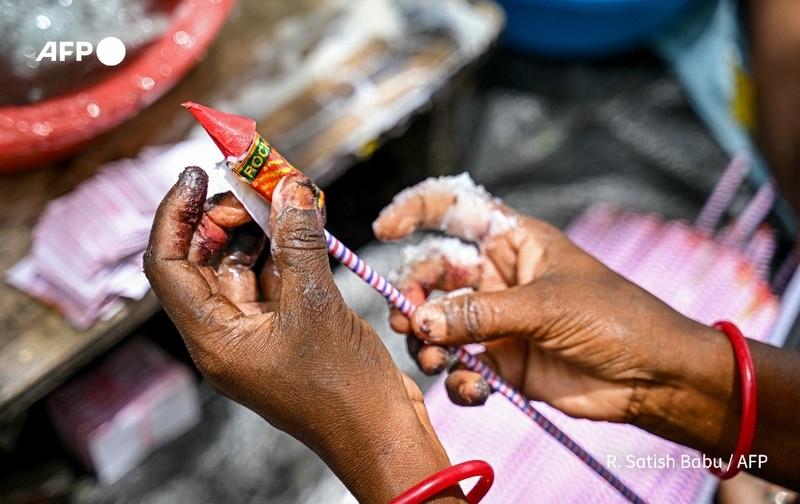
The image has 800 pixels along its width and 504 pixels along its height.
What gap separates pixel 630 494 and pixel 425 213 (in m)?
0.64

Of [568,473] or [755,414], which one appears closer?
[755,414]

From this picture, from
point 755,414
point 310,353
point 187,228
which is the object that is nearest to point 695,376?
point 755,414

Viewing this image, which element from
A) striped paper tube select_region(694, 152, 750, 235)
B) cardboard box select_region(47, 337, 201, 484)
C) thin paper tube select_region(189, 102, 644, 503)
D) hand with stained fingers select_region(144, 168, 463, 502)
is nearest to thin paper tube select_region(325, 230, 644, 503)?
thin paper tube select_region(189, 102, 644, 503)

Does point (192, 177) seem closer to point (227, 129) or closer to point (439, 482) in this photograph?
point (227, 129)

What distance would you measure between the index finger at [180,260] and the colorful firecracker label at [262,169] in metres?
0.07

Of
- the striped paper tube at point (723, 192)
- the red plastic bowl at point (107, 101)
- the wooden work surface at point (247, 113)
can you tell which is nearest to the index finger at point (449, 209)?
the wooden work surface at point (247, 113)

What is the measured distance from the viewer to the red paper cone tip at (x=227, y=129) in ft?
2.98

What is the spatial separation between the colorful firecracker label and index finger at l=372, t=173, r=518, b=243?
0.32 m

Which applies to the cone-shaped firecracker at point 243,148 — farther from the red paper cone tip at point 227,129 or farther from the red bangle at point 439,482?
the red bangle at point 439,482

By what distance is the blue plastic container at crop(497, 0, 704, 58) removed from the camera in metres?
2.56

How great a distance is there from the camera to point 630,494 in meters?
1.26

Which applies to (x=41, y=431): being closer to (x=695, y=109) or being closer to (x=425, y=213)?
(x=425, y=213)

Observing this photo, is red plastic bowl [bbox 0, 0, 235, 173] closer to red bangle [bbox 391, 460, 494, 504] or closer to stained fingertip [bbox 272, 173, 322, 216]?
stained fingertip [bbox 272, 173, 322, 216]

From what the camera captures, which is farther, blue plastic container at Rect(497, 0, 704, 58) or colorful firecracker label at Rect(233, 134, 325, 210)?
blue plastic container at Rect(497, 0, 704, 58)
